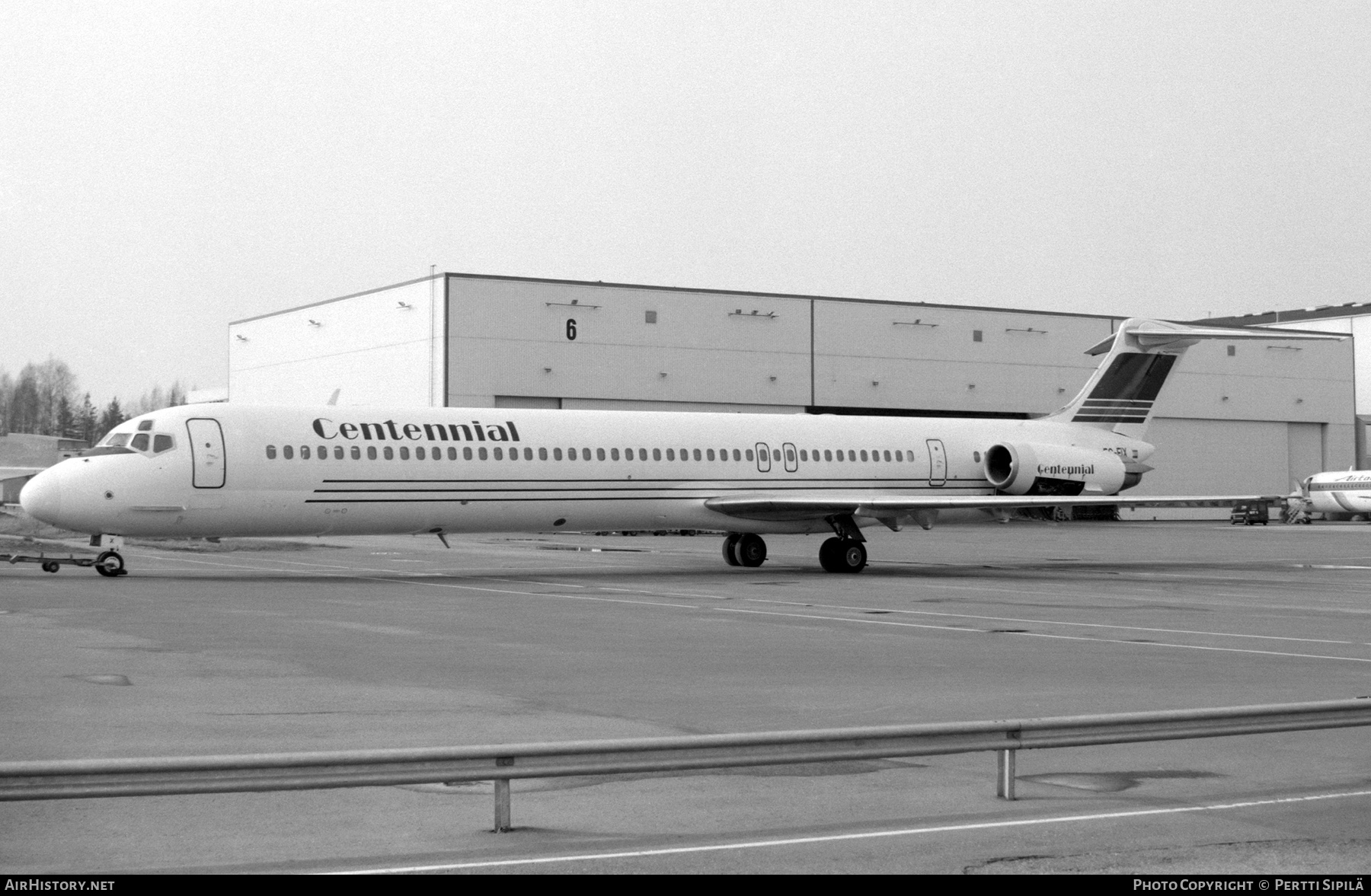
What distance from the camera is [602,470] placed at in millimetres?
29844

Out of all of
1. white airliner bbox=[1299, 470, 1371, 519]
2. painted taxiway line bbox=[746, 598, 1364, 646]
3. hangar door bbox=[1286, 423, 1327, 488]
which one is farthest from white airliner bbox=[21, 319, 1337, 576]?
hangar door bbox=[1286, 423, 1327, 488]

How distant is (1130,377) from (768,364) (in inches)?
926

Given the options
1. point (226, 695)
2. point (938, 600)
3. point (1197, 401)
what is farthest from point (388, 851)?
point (1197, 401)

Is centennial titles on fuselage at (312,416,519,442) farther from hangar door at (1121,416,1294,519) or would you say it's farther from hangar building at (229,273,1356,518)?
hangar door at (1121,416,1294,519)

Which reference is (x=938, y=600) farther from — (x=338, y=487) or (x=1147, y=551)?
(x=1147, y=551)

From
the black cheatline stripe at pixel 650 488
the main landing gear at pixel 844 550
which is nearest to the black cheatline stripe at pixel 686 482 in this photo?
the black cheatline stripe at pixel 650 488

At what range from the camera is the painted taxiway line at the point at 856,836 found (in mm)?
6742

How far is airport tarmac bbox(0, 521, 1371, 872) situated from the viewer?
714 centimetres

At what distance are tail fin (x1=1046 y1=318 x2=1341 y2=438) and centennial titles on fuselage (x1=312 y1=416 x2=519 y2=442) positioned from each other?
15431 mm

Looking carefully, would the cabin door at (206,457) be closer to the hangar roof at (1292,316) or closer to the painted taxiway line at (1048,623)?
the painted taxiway line at (1048,623)

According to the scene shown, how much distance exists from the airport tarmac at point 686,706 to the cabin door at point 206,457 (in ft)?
5.58

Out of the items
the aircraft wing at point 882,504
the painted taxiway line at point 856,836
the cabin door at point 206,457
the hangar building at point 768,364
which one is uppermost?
the hangar building at point 768,364

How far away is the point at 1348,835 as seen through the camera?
290 inches

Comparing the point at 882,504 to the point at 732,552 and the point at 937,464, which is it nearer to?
the point at 732,552
